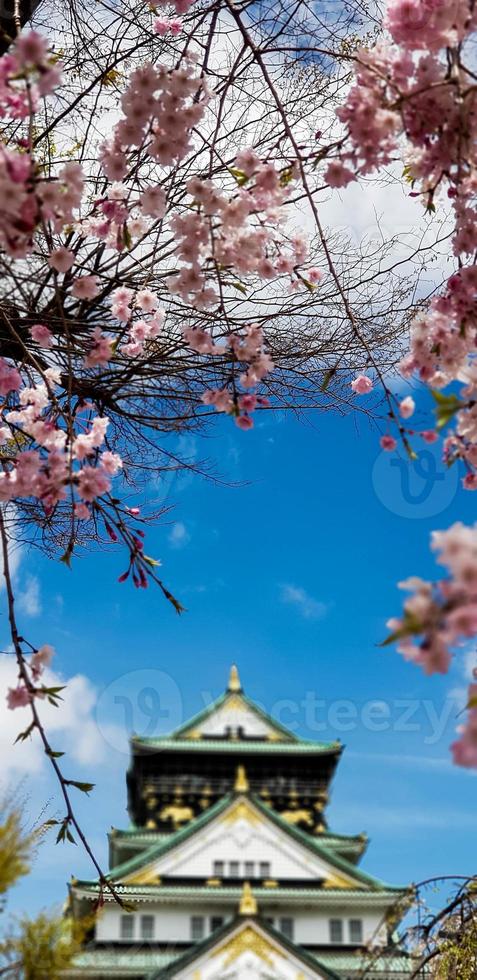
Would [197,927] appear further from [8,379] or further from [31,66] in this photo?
[31,66]

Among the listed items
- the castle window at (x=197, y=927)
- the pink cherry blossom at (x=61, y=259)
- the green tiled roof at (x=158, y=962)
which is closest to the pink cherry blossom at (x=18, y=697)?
the pink cherry blossom at (x=61, y=259)

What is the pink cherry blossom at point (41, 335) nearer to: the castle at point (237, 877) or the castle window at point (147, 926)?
the castle at point (237, 877)

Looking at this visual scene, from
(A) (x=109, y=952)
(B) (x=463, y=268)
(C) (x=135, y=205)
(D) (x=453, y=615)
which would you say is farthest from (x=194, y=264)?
(A) (x=109, y=952)

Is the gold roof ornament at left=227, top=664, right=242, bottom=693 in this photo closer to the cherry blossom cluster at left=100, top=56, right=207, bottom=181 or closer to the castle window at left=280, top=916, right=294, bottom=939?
the castle window at left=280, top=916, right=294, bottom=939

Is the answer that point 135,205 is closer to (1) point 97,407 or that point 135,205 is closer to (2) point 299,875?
(1) point 97,407

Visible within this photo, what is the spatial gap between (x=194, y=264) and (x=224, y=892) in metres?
20.5

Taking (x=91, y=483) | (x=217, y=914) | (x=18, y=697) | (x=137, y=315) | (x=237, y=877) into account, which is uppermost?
(x=237, y=877)

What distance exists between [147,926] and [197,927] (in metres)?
1.09

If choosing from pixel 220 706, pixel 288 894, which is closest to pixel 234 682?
pixel 220 706

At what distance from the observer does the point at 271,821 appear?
76.4 feet

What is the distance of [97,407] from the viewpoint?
5.59 meters

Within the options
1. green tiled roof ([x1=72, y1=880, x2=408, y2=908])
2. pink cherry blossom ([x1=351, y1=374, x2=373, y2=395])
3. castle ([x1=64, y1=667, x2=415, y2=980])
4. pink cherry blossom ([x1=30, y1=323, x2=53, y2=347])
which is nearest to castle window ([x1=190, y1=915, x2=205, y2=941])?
castle ([x1=64, y1=667, x2=415, y2=980])

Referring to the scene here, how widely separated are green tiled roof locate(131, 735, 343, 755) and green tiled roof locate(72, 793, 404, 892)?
3.35 m

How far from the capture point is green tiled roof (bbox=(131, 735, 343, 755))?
2678cm
